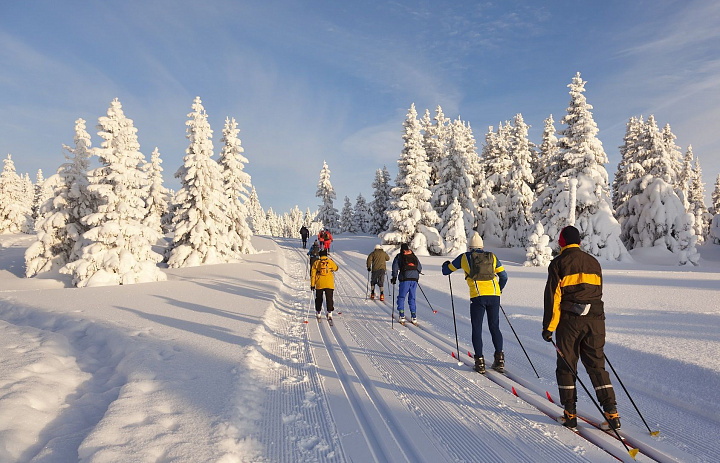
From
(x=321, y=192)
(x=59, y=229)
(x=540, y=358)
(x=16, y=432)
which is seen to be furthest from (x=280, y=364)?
(x=321, y=192)

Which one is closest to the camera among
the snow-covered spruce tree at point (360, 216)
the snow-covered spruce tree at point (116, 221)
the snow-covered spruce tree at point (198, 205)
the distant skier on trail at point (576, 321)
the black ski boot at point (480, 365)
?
the distant skier on trail at point (576, 321)

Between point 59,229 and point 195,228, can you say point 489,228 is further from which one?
point 59,229

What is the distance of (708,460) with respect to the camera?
3432 mm

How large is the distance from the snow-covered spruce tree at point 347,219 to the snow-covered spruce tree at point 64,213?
155ft

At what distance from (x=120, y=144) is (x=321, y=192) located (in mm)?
42198

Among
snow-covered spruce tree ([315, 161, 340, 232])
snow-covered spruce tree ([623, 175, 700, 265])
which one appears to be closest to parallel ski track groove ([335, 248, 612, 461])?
snow-covered spruce tree ([623, 175, 700, 265])

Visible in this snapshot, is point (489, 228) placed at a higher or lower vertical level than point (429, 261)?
higher

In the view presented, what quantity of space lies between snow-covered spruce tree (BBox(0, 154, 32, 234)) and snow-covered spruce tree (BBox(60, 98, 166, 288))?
3713 centimetres

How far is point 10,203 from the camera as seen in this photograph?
43.6 meters

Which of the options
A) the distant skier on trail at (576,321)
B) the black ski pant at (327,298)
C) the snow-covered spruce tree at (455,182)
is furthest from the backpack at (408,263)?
the snow-covered spruce tree at (455,182)

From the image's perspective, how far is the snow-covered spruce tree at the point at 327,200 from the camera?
200 feet

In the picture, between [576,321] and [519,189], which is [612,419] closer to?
[576,321]

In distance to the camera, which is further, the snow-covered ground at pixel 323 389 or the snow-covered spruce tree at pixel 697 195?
the snow-covered spruce tree at pixel 697 195

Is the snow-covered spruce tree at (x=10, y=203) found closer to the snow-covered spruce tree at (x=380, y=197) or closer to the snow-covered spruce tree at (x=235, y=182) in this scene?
the snow-covered spruce tree at (x=235, y=182)
